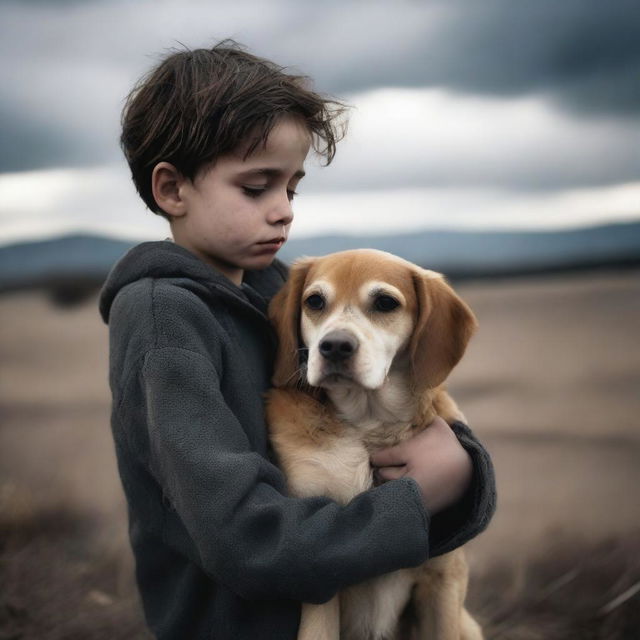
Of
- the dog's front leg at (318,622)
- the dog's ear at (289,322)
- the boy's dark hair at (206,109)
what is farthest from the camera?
the dog's ear at (289,322)

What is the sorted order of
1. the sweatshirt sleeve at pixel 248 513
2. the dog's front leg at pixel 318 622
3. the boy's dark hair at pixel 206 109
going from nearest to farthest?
the sweatshirt sleeve at pixel 248 513
the dog's front leg at pixel 318 622
the boy's dark hair at pixel 206 109

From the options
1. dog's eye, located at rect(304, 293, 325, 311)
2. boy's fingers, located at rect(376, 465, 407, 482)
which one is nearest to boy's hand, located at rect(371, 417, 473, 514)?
boy's fingers, located at rect(376, 465, 407, 482)

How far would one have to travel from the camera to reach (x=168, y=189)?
2.05m

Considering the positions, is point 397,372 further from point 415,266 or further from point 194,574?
point 194,574

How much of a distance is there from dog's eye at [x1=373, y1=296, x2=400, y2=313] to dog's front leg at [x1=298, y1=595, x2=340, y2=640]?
71 centimetres

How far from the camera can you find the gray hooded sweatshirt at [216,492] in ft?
5.29

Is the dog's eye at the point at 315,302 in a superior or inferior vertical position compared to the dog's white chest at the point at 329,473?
superior

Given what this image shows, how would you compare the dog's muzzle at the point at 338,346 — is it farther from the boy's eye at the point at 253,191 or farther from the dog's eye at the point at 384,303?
the boy's eye at the point at 253,191

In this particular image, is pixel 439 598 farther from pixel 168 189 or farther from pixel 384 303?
pixel 168 189

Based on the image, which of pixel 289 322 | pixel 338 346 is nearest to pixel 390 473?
pixel 338 346

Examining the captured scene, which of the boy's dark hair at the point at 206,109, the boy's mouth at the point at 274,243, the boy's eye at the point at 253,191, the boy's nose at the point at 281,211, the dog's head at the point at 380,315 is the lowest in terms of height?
the dog's head at the point at 380,315

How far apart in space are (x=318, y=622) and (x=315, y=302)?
765 mm

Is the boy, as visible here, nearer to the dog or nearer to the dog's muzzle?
the dog

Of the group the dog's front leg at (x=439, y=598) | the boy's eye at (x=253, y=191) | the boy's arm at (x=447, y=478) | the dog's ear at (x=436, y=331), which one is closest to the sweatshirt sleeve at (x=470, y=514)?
the boy's arm at (x=447, y=478)
